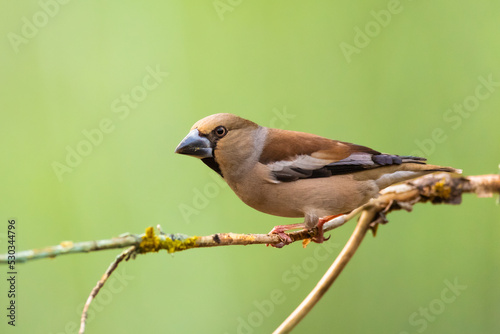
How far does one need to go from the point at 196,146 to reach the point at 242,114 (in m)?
1.74

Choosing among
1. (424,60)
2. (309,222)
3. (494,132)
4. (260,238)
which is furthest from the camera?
(424,60)

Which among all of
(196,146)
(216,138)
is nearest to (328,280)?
(196,146)

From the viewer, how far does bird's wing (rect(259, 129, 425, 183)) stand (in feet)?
9.86

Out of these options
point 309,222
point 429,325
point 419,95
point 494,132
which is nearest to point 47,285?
point 309,222

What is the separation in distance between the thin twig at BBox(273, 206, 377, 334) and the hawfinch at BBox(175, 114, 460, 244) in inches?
44.5

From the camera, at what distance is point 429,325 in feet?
12.4

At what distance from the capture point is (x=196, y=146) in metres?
2.85

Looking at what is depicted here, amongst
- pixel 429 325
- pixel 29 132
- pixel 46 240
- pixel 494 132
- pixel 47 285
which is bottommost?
pixel 429 325

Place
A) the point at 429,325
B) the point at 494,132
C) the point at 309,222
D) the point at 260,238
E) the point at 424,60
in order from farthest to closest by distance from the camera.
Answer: the point at 424,60 → the point at 494,132 → the point at 429,325 → the point at 309,222 → the point at 260,238

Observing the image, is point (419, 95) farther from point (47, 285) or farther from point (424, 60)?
point (47, 285)

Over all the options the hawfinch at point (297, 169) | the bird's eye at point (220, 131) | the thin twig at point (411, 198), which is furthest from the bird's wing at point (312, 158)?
the thin twig at point (411, 198)

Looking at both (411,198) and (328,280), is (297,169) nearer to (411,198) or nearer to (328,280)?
(411,198)

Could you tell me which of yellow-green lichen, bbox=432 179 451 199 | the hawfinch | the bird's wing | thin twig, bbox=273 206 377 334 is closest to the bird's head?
the hawfinch

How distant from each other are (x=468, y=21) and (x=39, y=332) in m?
4.42
